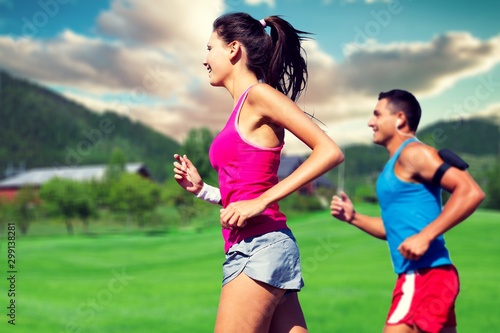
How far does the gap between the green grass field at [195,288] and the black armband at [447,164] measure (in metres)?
5.55

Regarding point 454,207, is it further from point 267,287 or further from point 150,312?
point 150,312

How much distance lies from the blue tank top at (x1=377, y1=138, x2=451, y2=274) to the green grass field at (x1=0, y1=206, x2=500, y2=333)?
17.4 feet

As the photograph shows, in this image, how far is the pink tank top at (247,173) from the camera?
2.88 metres

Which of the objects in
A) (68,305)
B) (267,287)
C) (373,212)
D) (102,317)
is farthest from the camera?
(373,212)

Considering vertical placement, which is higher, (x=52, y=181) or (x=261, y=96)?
(x=52, y=181)

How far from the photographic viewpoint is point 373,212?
31.7 meters

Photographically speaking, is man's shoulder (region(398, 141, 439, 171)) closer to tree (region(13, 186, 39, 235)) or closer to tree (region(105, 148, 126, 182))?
tree (region(13, 186, 39, 235))

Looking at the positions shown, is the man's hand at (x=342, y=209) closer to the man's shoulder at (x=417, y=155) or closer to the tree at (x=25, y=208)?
the man's shoulder at (x=417, y=155)

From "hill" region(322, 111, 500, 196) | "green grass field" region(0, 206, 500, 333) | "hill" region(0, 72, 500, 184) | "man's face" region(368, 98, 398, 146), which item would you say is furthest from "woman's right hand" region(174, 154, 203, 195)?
"hill" region(0, 72, 500, 184)

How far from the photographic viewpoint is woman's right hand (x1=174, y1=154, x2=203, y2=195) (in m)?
3.51

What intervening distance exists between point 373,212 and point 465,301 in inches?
869

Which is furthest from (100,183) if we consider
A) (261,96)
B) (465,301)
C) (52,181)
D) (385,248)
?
(261,96)

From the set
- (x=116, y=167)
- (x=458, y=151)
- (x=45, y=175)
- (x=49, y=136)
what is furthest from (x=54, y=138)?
(x=458, y=151)

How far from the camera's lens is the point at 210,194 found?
11.6ft
